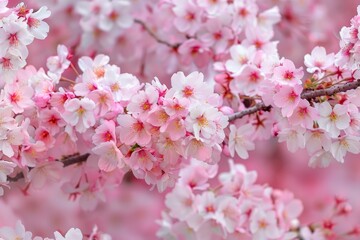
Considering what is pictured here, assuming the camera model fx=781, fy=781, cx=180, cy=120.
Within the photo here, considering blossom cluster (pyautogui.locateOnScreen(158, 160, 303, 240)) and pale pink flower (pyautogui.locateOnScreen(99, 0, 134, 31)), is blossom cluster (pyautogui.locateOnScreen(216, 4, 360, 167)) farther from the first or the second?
pale pink flower (pyautogui.locateOnScreen(99, 0, 134, 31))

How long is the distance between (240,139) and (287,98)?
132 millimetres

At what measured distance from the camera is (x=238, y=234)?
1.26 m

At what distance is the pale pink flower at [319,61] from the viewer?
1.08 meters

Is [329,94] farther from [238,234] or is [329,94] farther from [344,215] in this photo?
[344,215]

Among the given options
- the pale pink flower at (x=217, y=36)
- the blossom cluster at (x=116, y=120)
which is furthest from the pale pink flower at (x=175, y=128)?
the pale pink flower at (x=217, y=36)

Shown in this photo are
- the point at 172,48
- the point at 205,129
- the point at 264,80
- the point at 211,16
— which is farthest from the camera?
the point at 172,48

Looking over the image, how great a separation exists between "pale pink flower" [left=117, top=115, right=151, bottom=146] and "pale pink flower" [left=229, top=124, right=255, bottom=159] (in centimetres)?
16

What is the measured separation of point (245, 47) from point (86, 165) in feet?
1.09

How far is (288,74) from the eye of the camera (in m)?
1.04

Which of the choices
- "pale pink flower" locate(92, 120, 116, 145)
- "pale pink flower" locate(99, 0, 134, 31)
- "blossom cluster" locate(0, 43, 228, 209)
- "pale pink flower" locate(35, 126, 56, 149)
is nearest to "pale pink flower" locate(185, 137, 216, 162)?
"blossom cluster" locate(0, 43, 228, 209)

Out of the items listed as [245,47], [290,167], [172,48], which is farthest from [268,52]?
[290,167]

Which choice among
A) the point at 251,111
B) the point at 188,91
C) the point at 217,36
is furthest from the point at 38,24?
the point at 217,36

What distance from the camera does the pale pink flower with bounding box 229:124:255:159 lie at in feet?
3.69

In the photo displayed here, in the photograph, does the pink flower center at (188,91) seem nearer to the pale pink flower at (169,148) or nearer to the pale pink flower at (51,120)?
the pale pink flower at (169,148)
